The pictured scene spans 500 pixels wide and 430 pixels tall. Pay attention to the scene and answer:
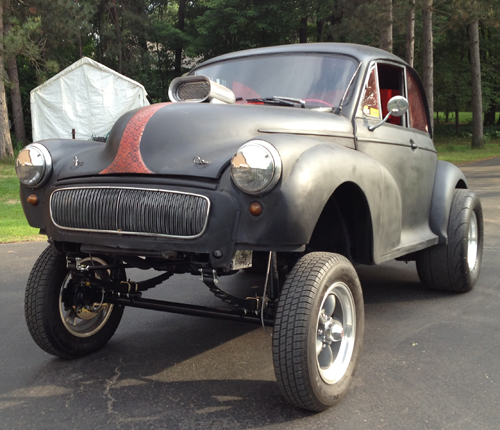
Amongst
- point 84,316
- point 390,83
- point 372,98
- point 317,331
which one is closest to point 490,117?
point 390,83

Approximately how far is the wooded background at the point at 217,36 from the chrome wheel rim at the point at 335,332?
54.7 ft

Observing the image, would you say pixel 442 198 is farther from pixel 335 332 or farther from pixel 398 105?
pixel 335 332

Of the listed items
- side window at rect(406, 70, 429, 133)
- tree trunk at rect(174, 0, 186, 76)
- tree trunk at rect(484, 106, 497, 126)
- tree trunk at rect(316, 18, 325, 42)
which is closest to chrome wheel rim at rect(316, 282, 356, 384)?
side window at rect(406, 70, 429, 133)

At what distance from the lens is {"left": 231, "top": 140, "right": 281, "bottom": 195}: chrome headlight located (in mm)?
2832

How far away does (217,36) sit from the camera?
32625 mm

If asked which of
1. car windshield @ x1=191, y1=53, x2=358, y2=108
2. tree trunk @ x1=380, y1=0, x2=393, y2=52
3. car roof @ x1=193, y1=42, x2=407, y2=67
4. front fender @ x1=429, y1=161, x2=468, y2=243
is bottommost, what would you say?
front fender @ x1=429, y1=161, x2=468, y2=243

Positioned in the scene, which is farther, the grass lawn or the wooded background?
the wooded background

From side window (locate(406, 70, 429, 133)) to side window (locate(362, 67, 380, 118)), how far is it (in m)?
0.78

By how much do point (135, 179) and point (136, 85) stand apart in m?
18.4

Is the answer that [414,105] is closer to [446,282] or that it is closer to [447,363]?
[446,282]

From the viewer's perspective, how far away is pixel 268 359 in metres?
3.78

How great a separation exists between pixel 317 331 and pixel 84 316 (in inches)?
66.6

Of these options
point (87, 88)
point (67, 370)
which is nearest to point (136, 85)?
point (87, 88)

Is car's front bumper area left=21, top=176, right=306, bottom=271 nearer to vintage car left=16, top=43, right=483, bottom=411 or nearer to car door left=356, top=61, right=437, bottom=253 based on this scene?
vintage car left=16, top=43, right=483, bottom=411
